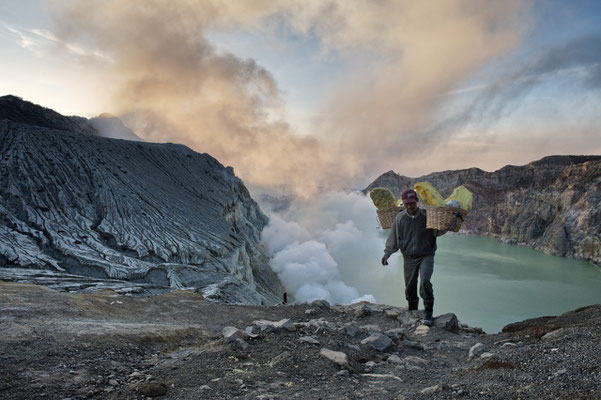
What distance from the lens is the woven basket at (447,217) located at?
568 centimetres

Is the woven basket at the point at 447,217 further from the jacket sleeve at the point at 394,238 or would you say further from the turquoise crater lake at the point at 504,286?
the turquoise crater lake at the point at 504,286

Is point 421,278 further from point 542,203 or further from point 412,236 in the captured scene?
point 542,203

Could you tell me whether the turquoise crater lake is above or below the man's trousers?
below

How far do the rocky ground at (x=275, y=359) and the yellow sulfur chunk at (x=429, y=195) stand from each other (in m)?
2.23

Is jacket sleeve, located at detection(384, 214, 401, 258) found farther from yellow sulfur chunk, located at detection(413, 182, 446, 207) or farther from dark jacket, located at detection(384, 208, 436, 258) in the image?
yellow sulfur chunk, located at detection(413, 182, 446, 207)

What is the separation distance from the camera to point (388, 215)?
7.12 meters

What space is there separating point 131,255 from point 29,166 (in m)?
8.13

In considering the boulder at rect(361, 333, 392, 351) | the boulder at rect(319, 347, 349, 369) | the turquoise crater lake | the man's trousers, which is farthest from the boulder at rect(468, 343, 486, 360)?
A: the turquoise crater lake

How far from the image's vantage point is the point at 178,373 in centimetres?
385

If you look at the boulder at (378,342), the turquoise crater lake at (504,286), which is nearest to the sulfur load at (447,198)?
the boulder at (378,342)

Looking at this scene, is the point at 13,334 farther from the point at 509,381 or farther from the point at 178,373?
the point at 509,381

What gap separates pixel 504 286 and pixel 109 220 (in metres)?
49.0

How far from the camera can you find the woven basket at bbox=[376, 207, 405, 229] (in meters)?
7.07

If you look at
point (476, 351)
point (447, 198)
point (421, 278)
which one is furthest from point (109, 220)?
point (476, 351)
